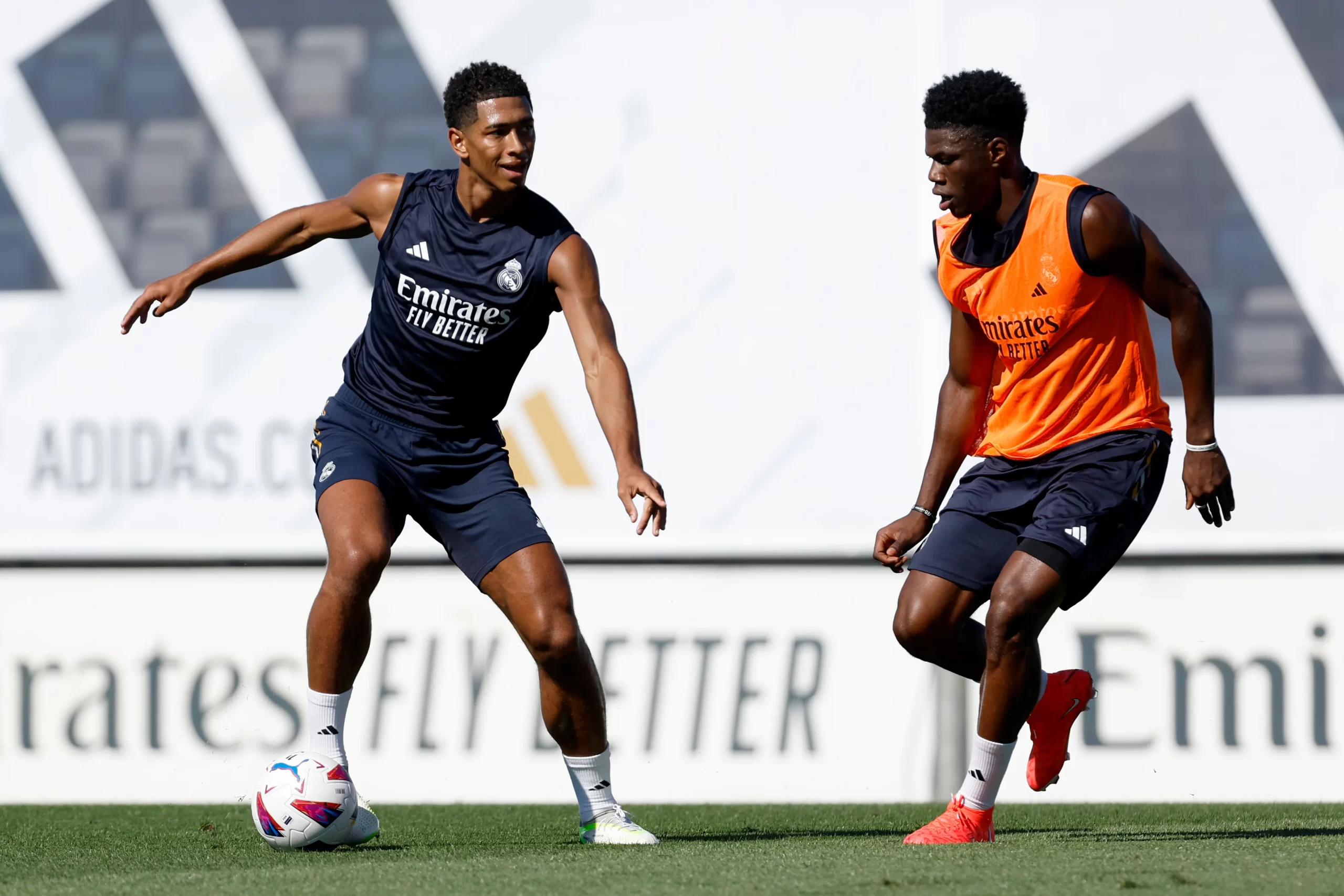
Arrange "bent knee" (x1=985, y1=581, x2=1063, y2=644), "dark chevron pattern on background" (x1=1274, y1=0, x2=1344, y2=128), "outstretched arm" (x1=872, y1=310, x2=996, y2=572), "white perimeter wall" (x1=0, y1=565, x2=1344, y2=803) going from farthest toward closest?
1. "dark chevron pattern on background" (x1=1274, y1=0, x2=1344, y2=128)
2. "white perimeter wall" (x1=0, y1=565, x2=1344, y2=803)
3. "outstretched arm" (x1=872, y1=310, x2=996, y2=572)
4. "bent knee" (x1=985, y1=581, x2=1063, y2=644)

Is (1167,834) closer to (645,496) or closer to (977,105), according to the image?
(645,496)

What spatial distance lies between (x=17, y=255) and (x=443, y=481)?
349cm

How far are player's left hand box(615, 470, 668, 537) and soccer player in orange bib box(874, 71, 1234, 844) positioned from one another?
825mm

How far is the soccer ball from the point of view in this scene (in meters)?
4.62

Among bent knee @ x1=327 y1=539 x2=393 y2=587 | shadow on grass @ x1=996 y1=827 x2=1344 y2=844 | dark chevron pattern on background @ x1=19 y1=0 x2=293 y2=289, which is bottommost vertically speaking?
shadow on grass @ x1=996 y1=827 x2=1344 y2=844

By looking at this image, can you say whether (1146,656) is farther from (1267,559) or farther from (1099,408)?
(1099,408)

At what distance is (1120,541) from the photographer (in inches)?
184

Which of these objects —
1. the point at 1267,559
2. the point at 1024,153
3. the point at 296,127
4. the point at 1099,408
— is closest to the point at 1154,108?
the point at 1024,153

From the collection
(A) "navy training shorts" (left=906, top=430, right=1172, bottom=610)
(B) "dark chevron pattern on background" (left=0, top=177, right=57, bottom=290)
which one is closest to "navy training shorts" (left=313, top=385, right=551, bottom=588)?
(A) "navy training shorts" (left=906, top=430, right=1172, bottom=610)

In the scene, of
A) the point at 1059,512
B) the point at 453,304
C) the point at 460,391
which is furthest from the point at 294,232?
the point at 1059,512

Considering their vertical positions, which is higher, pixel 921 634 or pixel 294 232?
pixel 294 232

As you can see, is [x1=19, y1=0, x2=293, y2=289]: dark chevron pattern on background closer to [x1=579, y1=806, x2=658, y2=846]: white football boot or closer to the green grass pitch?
the green grass pitch

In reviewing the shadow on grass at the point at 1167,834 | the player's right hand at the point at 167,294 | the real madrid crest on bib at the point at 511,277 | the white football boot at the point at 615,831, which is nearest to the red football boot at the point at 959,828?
the shadow on grass at the point at 1167,834

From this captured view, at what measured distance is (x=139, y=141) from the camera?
7.45 metres
